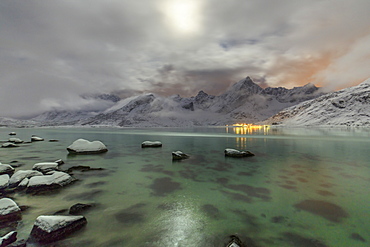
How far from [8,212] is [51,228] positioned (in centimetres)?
309

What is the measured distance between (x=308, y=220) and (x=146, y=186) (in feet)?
29.8

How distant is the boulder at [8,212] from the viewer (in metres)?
7.41

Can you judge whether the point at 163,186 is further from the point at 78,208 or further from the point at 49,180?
the point at 49,180

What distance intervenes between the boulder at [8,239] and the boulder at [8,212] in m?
2.03

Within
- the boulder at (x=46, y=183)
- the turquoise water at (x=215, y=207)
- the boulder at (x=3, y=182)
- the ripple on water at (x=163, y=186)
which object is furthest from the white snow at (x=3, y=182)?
the ripple on water at (x=163, y=186)

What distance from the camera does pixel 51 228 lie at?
630 centimetres

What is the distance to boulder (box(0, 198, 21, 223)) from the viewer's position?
741cm

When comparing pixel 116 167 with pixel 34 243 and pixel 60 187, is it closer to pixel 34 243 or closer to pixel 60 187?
pixel 60 187

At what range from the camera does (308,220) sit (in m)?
7.68

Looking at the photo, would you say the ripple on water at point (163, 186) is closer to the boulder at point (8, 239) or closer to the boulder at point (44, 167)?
the boulder at point (8, 239)

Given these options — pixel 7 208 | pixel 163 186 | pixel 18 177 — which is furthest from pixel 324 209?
pixel 18 177

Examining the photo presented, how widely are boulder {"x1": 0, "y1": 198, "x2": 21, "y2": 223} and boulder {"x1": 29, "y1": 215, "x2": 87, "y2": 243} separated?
2.28m

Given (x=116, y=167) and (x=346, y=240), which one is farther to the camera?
(x=116, y=167)

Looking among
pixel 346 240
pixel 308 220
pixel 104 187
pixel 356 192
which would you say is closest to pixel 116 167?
pixel 104 187
